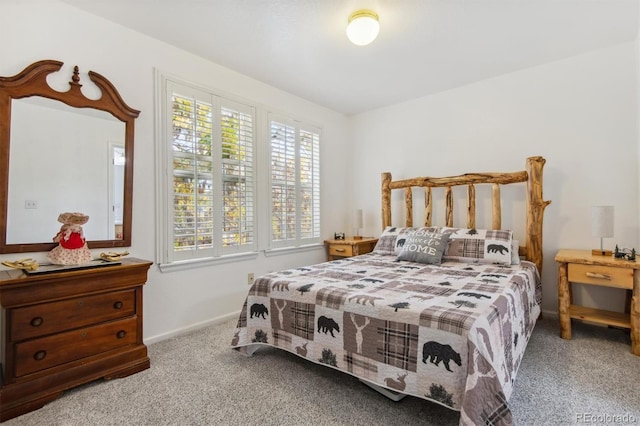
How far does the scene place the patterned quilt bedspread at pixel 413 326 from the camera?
4.52 feet

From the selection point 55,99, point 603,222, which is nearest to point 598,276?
point 603,222

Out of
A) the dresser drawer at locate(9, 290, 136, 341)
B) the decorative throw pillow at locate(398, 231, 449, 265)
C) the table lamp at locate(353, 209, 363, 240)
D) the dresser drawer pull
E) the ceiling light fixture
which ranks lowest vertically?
the dresser drawer at locate(9, 290, 136, 341)

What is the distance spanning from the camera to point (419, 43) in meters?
2.66

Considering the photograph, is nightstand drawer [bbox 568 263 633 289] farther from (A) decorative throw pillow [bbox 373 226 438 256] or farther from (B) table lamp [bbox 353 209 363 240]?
(B) table lamp [bbox 353 209 363 240]

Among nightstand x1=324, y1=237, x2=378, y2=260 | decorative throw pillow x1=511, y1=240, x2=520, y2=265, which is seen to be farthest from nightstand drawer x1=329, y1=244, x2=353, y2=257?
decorative throw pillow x1=511, y1=240, x2=520, y2=265

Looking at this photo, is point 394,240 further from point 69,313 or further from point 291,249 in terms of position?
point 69,313

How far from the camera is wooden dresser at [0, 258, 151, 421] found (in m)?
1.66

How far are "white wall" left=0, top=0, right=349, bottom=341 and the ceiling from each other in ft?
0.38

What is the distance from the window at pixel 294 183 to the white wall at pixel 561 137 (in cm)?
141

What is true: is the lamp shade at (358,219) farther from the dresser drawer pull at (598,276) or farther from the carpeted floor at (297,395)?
the dresser drawer pull at (598,276)

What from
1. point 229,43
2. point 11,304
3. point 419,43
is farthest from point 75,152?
point 419,43

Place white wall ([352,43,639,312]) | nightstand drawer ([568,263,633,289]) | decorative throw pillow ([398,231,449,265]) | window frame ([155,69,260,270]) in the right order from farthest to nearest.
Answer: decorative throw pillow ([398,231,449,265]), white wall ([352,43,639,312]), window frame ([155,69,260,270]), nightstand drawer ([568,263,633,289])

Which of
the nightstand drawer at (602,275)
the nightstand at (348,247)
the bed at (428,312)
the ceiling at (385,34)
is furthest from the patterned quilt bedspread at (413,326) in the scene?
the ceiling at (385,34)

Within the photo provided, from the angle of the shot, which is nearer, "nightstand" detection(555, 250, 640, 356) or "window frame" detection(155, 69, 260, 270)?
"nightstand" detection(555, 250, 640, 356)
